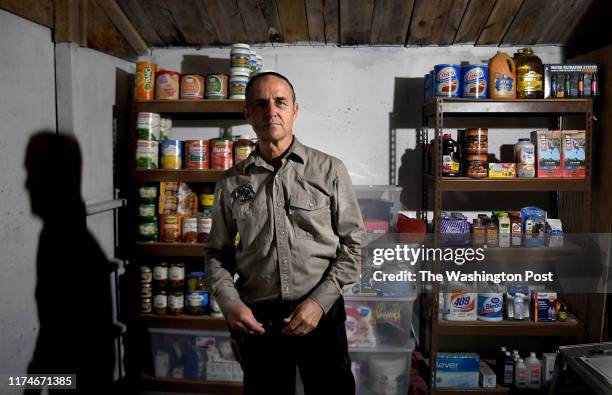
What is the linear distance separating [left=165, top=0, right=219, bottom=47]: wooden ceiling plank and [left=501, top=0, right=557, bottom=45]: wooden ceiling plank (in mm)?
1803

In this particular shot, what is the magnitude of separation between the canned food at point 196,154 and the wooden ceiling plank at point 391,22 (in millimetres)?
1242

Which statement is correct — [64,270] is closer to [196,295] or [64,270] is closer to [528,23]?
[196,295]

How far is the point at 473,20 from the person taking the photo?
2.75 metres

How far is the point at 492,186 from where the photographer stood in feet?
8.40

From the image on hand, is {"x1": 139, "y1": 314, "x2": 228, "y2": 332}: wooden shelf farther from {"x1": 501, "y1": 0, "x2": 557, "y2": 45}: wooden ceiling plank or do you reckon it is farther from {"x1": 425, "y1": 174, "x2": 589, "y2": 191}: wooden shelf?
{"x1": 501, "y1": 0, "x2": 557, "y2": 45}: wooden ceiling plank

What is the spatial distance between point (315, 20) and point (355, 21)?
0.24 metres

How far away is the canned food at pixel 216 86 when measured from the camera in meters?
2.66

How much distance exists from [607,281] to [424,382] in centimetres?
116

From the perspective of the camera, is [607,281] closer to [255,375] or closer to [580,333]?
[580,333]

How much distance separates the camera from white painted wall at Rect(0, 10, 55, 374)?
2059mm

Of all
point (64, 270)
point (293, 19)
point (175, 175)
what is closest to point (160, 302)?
point (64, 270)

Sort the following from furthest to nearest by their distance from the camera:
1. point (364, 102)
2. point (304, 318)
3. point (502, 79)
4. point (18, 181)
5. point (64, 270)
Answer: point (364, 102), point (502, 79), point (64, 270), point (18, 181), point (304, 318)

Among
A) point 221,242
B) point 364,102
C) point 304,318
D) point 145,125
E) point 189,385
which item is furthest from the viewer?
point 364,102

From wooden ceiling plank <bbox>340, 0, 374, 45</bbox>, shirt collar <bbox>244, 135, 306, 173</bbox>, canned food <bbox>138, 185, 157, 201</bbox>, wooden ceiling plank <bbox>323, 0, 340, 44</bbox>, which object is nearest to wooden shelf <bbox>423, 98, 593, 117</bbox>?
wooden ceiling plank <bbox>340, 0, 374, 45</bbox>
